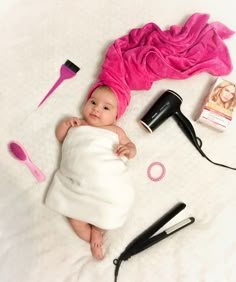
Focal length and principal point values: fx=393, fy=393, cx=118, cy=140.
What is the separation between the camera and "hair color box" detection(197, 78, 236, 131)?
49.0 inches

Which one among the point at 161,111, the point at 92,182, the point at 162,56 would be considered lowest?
the point at 92,182

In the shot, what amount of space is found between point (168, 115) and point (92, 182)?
335 mm

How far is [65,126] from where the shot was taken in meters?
1.24

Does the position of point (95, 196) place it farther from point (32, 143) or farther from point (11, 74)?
point (11, 74)

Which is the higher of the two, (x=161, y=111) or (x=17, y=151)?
(x=161, y=111)

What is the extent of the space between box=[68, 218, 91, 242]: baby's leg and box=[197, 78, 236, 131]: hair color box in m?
0.49

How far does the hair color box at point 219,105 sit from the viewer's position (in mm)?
1245

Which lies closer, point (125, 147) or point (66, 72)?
point (125, 147)

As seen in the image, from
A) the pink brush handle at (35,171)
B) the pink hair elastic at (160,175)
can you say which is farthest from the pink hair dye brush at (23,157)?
the pink hair elastic at (160,175)

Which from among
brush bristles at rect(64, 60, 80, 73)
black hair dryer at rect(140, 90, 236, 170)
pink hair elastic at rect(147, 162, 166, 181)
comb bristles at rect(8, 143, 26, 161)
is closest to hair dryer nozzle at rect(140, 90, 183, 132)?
black hair dryer at rect(140, 90, 236, 170)

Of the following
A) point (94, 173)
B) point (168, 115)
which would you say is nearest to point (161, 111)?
point (168, 115)

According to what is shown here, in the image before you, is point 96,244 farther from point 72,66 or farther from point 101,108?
point 72,66

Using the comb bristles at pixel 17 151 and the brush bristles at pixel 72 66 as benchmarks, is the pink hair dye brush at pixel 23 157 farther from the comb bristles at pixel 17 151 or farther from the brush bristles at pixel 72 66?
the brush bristles at pixel 72 66

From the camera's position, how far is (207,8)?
1.42 meters
